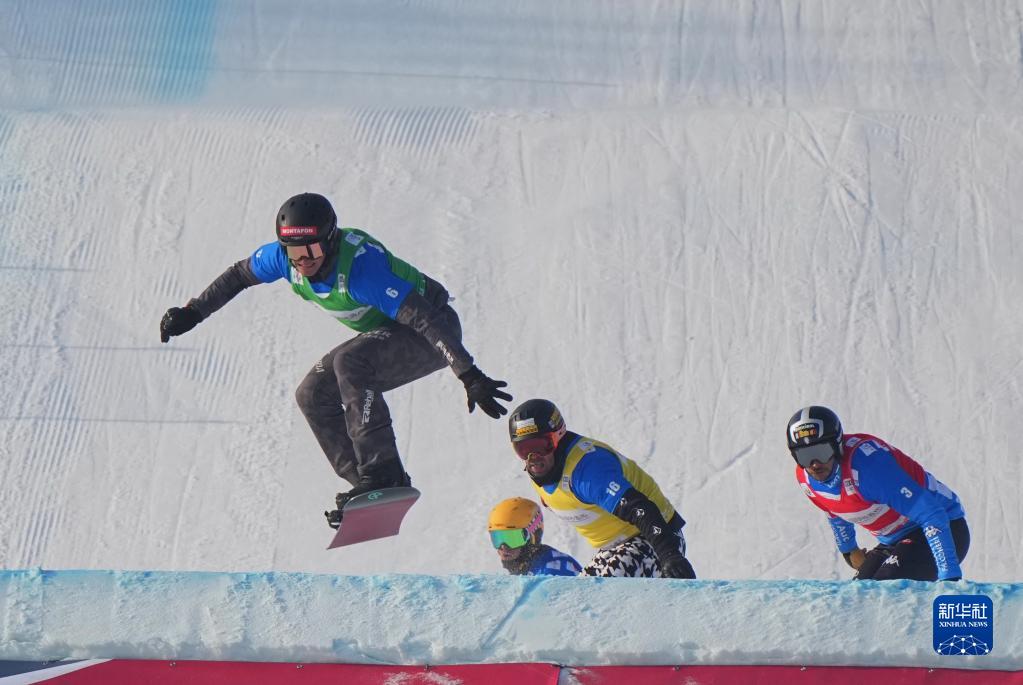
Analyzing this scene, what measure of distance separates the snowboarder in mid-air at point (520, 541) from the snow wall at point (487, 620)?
6.28 feet

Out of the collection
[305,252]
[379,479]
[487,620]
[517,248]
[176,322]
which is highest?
[517,248]

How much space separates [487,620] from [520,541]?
2.05 m

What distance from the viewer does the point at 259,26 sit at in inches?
513

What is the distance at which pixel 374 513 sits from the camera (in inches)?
232

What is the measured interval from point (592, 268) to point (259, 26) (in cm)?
470

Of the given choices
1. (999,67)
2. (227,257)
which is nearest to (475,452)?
(227,257)

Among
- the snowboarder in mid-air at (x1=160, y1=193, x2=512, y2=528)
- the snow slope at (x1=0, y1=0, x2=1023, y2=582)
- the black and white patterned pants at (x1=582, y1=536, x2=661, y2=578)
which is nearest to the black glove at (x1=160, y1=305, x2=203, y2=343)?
the snowboarder in mid-air at (x1=160, y1=193, x2=512, y2=528)

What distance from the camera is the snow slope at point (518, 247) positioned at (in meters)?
9.28

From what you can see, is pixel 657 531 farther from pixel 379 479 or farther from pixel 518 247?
pixel 518 247

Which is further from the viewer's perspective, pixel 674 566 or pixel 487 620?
pixel 674 566

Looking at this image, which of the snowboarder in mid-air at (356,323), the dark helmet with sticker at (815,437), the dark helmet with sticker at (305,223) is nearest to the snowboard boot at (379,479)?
the snowboarder in mid-air at (356,323)

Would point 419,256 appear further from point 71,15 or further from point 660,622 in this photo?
point 660,622

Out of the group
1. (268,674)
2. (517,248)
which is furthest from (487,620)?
(517,248)

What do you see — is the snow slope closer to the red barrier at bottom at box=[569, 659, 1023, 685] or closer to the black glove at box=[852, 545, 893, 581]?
the black glove at box=[852, 545, 893, 581]
